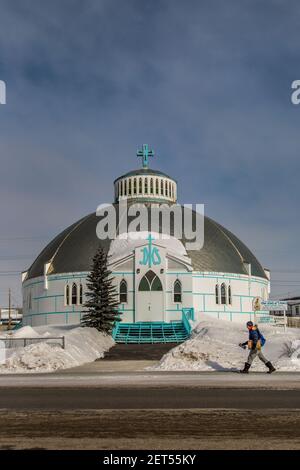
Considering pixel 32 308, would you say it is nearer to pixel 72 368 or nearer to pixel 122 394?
pixel 72 368

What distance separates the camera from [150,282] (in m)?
46.2

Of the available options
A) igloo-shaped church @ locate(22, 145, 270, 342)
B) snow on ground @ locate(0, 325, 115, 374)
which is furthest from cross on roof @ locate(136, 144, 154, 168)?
snow on ground @ locate(0, 325, 115, 374)

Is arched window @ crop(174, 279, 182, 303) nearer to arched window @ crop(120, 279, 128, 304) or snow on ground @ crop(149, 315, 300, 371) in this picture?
arched window @ crop(120, 279, 128, 304)

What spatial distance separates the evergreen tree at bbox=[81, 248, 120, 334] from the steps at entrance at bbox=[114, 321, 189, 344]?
4.29 feet

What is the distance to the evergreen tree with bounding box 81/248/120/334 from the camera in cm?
3981

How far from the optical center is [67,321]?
4775 centimetres

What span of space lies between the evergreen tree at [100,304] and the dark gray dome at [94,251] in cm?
581

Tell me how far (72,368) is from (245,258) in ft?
111

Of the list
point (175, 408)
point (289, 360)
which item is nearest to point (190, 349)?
point (289, 360)

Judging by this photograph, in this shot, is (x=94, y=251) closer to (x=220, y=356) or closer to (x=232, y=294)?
(x=232, y=294)

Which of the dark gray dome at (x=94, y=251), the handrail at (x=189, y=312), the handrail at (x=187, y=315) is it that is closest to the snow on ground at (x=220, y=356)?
the handrail at (x=187, y=315)

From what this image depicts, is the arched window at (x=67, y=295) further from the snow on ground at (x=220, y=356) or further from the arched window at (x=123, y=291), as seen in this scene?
the snow on ground at (x=220, y=356)

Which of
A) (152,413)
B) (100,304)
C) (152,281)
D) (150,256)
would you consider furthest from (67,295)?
(152,413)

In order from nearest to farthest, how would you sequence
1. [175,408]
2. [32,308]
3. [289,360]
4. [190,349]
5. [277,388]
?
[175,408] < [277,388] < [289,360] < [190,349] < [32,308]
